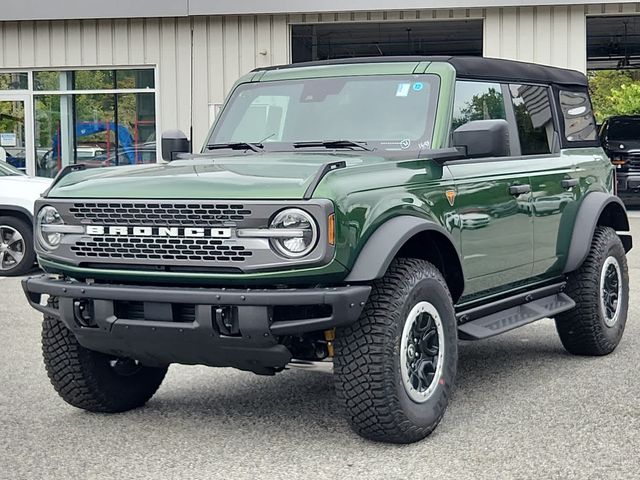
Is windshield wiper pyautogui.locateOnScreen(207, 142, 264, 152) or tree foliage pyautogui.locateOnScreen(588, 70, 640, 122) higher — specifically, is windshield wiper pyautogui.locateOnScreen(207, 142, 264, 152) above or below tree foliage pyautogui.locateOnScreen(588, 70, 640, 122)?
below

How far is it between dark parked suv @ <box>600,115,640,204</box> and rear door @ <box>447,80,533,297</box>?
591 inches

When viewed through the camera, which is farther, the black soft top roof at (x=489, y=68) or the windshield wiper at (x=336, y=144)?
the black soft top roof at (x=489, y=68)

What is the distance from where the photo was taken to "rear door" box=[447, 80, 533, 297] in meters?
5.64

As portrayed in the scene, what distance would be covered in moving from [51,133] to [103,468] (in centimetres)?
1788

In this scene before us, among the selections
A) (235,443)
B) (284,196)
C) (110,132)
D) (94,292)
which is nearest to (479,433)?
(235,443)

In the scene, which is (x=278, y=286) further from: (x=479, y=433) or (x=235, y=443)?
(x=479, y=433)

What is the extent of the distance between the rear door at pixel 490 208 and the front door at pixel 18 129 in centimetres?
1661

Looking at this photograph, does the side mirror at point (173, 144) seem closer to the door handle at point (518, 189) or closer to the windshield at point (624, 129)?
the door handle at point (518, 189)

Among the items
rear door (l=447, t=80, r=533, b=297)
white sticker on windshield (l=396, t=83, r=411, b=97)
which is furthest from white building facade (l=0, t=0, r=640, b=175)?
white sticker on windshield (l=396, t=83, r=411, b=97)

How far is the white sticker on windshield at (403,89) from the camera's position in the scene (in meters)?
5.96

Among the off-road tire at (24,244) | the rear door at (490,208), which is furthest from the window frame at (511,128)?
the off-road tire at (24,244)

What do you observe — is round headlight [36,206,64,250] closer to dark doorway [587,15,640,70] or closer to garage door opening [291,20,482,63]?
garage door opening [291,20,482,63]

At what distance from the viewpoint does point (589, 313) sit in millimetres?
6855

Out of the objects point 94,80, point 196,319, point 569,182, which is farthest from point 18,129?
point 196,319
